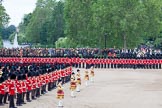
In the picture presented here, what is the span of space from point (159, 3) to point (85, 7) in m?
13.0

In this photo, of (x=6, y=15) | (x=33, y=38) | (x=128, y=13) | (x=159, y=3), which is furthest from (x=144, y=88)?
(x=33, y=38)

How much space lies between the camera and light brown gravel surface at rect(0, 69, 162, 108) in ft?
91.4

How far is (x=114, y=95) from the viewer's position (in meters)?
32.8

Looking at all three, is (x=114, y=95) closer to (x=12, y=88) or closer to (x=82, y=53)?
(x=12, y=88)

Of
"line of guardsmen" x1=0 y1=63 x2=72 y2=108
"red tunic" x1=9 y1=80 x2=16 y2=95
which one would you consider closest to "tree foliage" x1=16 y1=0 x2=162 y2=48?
"line of guardsmen" x1=0 y1=63 x2=72 y2=108

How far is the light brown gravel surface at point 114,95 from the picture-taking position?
91.4 feet

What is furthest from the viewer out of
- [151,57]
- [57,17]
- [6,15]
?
[57,17]

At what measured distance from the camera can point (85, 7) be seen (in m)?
88.3

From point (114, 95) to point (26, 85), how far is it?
7.41 meters

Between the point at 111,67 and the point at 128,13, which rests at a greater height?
the point at 128,13

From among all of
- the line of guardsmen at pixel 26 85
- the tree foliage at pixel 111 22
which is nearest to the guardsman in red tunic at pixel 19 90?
the line of guardsmen at pixel 26 85

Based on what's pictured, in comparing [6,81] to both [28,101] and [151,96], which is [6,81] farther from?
[151,96]

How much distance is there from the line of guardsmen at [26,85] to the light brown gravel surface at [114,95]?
511 millimetres

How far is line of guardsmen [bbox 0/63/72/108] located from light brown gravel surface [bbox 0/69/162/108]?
1.68 ft
